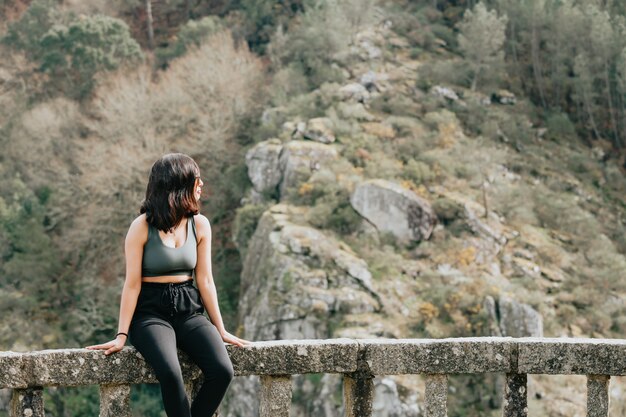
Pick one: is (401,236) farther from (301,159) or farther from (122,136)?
(122,136)

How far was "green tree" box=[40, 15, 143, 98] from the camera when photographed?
1810 inches

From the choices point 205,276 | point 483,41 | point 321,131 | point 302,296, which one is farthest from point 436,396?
point 483,41

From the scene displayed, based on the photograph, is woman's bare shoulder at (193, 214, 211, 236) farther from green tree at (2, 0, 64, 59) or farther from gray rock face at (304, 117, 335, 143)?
green tree at (2, 0, 64, 59)

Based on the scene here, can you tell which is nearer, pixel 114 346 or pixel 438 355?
pixel 114 346

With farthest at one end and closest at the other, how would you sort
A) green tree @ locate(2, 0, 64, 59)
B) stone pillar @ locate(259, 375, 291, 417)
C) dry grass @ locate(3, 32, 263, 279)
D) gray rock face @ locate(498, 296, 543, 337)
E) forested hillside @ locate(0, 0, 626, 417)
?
1. green tree @ locate(2, 0, 64, 59)
2. dry grass @ locate(3, 32, 263, 279)
3. forested hillside @ locate(0, 0, 626, 417)
4. gray rock face @ locate(498, 296, 543, 337)
5. stone pillar @ locate(259, 375, 291, 417)

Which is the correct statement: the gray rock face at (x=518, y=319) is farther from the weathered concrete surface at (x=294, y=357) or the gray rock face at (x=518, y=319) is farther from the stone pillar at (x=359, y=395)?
the weathered concrete surface at (x=294, y=357)

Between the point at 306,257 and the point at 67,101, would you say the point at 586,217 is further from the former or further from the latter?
the point at 67,101

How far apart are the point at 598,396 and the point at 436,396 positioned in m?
1.14

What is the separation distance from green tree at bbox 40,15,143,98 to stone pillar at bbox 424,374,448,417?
4154 centimetres

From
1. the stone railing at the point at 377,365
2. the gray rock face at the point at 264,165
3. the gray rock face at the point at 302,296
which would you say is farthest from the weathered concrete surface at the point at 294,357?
the gray rock face at the point at 264,165

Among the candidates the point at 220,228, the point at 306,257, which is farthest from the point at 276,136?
the point at 306,257

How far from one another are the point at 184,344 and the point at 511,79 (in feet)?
128

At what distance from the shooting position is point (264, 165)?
115 feet

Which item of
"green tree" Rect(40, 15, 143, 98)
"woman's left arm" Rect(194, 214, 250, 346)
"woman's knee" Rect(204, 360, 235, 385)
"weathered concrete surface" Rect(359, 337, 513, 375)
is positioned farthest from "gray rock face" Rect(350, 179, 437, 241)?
"woman's knee" Rect(204, 360, 235, 385)
